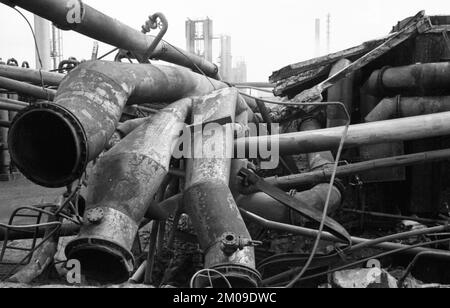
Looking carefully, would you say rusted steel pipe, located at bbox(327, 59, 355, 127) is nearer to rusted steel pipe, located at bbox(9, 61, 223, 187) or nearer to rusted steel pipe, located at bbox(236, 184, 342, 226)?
rusted steel pipe, located at bbox(236, 184, 342, 226)

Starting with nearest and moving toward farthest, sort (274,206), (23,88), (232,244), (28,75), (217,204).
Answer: (232,244) → (217,204) → (274,206) → (23,88) → (28,75)

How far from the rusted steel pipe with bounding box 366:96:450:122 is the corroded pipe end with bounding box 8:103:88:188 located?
323 cm

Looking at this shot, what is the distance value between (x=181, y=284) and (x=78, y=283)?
4.86 feet

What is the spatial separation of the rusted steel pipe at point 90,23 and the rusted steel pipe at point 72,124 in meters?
0.60

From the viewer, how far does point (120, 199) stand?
7.70 ft

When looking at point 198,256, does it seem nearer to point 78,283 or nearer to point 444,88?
point 78,283

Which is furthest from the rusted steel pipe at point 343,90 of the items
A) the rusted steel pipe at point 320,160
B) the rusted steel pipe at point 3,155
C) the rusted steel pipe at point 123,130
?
the rusted steel pipe at point 3,155

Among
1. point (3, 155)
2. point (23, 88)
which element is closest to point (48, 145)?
point (23, 88)

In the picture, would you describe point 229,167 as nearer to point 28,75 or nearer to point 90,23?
point 90,23

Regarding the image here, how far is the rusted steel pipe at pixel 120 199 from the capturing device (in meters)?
2.14

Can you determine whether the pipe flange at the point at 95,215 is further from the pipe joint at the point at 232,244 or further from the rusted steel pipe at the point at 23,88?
the rusted steel pipe at the point at 23,88

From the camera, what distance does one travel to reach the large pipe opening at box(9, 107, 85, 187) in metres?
2.08

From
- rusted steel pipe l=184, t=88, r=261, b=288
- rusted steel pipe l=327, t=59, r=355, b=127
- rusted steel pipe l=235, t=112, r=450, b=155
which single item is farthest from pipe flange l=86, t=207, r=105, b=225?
rusted steel pipe l=327, t=59, r=355, b=127

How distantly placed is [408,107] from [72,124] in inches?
136
